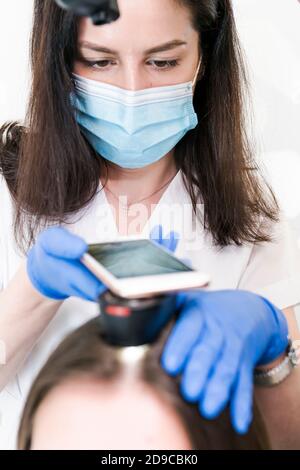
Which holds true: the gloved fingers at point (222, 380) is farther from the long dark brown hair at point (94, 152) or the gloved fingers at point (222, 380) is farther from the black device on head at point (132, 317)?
the long dark brown hair at point (94, 152)

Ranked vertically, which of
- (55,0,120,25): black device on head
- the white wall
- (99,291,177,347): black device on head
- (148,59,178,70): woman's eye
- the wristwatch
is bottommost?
the wristwatch

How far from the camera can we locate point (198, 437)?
29.8 inches

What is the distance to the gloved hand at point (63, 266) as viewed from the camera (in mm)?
895

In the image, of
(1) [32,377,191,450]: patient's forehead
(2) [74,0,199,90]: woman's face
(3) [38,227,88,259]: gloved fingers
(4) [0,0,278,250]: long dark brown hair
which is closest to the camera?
(1) [32,377,191,450]: patient's forehead

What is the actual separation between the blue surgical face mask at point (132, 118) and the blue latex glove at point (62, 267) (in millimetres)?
401

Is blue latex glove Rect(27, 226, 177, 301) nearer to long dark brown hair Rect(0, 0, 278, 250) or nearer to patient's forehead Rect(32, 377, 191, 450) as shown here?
patient's forehead Rect(32, 377, 191, 450)

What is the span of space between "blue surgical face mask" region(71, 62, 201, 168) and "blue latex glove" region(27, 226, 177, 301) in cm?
40

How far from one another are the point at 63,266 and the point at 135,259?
7.5 inches

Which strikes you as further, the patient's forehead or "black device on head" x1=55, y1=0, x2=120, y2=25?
the patient's forehead

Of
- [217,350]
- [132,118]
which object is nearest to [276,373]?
[217,350]

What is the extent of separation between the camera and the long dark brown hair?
1371mm

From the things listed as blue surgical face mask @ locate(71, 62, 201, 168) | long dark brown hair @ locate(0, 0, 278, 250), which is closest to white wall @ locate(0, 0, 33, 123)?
long dark brown hair @ locate(0, 0, 278, 250)

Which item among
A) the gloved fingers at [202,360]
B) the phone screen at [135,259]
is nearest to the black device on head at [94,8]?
the phone screen at [135,259]
